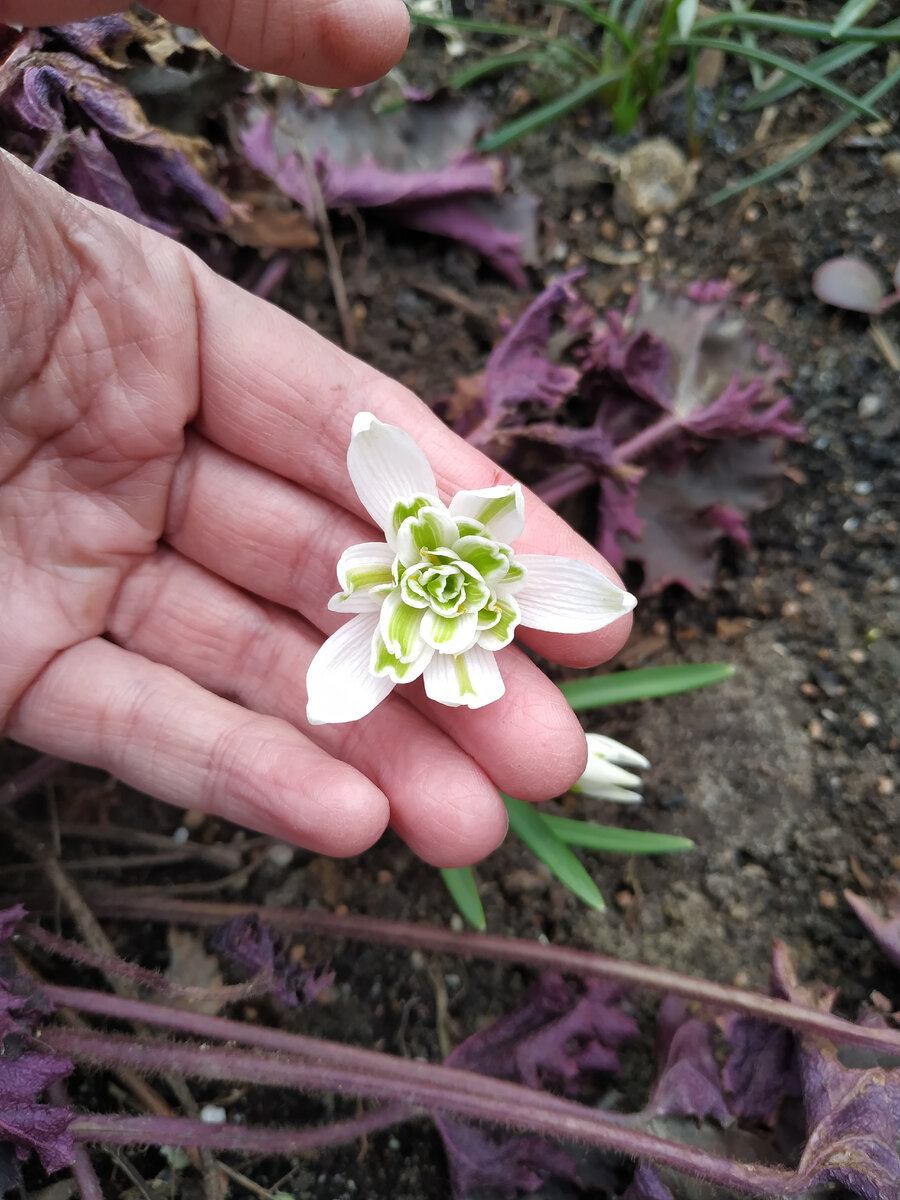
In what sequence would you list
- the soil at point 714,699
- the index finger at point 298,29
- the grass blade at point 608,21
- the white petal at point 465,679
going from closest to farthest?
the index finger at point 298,29
the white petal at point 465,679
the soil at point 714,699
the grass blade at point 608,21

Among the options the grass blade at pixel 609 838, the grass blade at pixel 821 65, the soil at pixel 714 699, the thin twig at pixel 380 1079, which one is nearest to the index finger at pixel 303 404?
the grass blade at pixel 609 838

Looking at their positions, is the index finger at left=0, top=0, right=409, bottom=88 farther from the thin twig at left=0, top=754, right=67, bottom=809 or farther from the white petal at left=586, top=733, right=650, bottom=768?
the thin twig at left=0, top=754, right=67, bottom=809

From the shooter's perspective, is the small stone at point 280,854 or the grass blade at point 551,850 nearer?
the grass blade at point 551,850

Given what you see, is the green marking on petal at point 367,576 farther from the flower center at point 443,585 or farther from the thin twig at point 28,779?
the thin twig at point 28,779

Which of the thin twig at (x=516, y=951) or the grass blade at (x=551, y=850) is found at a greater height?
the grass blade at (x=551, y=850)

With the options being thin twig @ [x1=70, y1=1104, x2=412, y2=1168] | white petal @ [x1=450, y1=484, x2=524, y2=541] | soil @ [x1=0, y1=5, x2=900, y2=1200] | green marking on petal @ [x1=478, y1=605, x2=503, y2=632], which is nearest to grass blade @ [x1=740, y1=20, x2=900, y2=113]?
soil @ [x1=0, y1=5, x2=900, y2=1200]

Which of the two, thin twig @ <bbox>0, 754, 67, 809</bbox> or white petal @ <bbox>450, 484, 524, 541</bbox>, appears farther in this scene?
thin twig @ <bbox>0, 754, 67, 809</bbox>

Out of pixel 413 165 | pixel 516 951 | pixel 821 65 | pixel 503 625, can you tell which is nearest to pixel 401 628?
pixel 503 625
